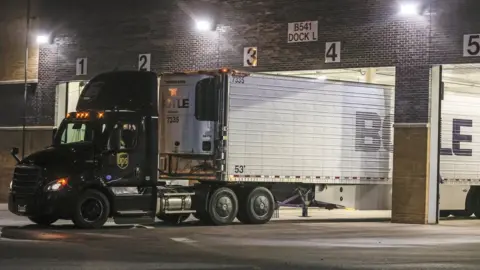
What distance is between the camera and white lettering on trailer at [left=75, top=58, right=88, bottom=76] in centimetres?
3203

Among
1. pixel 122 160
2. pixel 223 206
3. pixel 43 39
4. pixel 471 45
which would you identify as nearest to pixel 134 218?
pixel 122 160

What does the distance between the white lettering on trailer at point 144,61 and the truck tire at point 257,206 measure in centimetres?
861

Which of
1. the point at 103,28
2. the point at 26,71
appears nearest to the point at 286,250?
the point at 103,28

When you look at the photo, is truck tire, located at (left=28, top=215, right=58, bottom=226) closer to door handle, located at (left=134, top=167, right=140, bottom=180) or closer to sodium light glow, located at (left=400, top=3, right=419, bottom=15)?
door handle, located at (left=134, top=167, right=140, bottom=180)

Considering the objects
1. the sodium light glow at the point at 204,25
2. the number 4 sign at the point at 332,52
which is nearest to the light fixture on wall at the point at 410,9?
the number 4 sign at the point at 332,52

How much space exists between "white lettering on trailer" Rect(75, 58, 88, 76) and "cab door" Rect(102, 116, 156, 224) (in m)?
11.1

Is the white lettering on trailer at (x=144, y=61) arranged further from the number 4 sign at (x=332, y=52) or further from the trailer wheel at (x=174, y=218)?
the trailer wheel at (x=174, y=218)

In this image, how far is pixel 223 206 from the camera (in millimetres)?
23219

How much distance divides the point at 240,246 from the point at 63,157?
5705 mm

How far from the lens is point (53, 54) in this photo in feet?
108

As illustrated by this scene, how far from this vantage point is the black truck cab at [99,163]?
20.3 m

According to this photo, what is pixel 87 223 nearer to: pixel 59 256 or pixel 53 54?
pixel 59 256

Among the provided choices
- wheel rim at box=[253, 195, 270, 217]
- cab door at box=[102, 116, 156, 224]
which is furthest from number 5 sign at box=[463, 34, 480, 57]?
cab door at box=[102, 116, 156, 224]

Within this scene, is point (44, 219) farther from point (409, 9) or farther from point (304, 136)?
point (409, 9)
